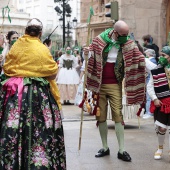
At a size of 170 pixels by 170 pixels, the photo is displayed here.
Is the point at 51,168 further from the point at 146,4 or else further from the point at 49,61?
the point at 146,4

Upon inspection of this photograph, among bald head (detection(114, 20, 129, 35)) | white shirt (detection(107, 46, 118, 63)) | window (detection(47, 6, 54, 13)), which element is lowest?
white shirt (detection(107, 46, 118, 63))

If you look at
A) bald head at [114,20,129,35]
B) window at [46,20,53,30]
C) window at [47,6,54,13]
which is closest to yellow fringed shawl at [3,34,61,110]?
bald head at [114,20,129,35]

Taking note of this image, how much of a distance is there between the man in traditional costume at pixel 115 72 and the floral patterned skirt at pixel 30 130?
1.59 metres

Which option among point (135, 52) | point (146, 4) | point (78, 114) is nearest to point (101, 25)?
point (146, 4)

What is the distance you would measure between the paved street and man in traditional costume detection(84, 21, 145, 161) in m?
0.22

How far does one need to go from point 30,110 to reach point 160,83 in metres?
2.17

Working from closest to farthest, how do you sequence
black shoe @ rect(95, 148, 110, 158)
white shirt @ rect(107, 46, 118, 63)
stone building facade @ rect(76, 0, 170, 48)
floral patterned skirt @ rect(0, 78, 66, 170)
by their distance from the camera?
floral patterned skirt @ rect(0, 78, 66, 170)
white shirt @ rect(107, 46, 118, 63)
black shoe @ rect(95, 148, 110, 158)
stone building facade @ rect(76, 0, 170, 48)

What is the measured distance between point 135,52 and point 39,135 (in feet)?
7.04

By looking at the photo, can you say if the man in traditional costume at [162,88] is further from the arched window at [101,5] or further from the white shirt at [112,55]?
the arched window at [101,5]

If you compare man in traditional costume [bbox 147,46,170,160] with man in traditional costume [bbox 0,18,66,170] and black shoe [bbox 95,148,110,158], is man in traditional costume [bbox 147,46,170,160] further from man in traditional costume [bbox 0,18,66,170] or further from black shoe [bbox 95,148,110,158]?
man in traditional costume [bbox 0,18,66,170]

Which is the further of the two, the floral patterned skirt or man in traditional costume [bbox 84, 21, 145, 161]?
man in traditional costume [bbox 84, 21, 145, 161]

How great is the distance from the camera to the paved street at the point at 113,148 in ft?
20.4

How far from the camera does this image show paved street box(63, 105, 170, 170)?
621 centimetres

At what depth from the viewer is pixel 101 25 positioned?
1433cm
